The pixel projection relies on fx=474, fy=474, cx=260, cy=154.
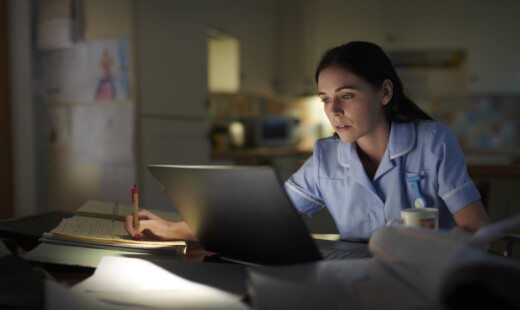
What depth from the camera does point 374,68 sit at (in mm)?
1222

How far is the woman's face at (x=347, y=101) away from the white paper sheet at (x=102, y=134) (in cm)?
154

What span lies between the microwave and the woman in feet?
10.1

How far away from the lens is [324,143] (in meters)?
1.33

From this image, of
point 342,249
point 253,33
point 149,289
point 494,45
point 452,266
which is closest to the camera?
point 452,266

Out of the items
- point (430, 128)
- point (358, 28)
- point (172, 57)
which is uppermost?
point (358, 28)

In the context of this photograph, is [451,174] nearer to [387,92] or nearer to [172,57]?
[387,92]

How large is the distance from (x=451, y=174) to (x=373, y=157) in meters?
0.23

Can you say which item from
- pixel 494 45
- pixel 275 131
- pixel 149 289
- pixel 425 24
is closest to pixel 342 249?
pixel 149 289

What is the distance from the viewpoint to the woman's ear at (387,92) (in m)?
1.27

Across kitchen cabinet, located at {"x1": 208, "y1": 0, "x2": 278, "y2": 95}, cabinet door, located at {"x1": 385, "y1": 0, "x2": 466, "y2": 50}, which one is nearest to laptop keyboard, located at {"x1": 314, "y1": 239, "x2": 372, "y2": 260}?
kitchen cabinet, located at {"x1": 208, "y1": 0, "x2": 278, "y2": 95}

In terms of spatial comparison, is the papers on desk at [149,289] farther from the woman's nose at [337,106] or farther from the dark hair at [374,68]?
the dark hair at [374,68]

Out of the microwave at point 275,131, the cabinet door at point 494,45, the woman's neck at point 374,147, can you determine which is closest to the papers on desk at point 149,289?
the woman's neck at point 374,147

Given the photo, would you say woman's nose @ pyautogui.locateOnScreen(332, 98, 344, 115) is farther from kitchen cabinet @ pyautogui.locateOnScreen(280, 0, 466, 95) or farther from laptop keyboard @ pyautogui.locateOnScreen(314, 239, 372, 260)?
kitchen cabinet @ pyautogui.locateOnScreen(280, 0, 466, 95)

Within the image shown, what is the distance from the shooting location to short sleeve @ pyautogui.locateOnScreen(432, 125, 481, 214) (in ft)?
3.46
